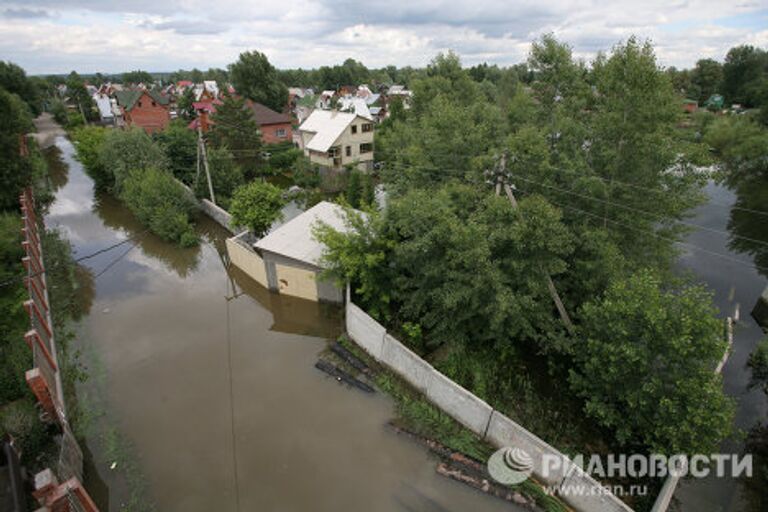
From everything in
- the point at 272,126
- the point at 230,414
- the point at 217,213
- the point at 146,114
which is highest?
the point at 146,114

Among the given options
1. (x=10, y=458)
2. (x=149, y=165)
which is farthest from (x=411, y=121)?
(x=10, y=458)

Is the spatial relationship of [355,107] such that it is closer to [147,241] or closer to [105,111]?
[147,241]

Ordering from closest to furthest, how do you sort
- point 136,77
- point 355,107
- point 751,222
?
1. point 751,222
2. point 355,107
3. point 136,77

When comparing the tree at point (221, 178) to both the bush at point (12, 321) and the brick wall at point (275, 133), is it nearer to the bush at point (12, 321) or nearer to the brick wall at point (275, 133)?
the bush at point (12, 321)

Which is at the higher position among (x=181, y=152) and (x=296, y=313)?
(x=181, y=152)

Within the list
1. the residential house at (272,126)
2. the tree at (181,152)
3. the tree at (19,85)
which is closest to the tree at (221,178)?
the tree at (181,152)

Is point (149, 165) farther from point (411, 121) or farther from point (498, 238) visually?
point (498, 238)

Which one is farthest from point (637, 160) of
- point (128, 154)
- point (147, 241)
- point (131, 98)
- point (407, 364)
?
point (131, 98)
